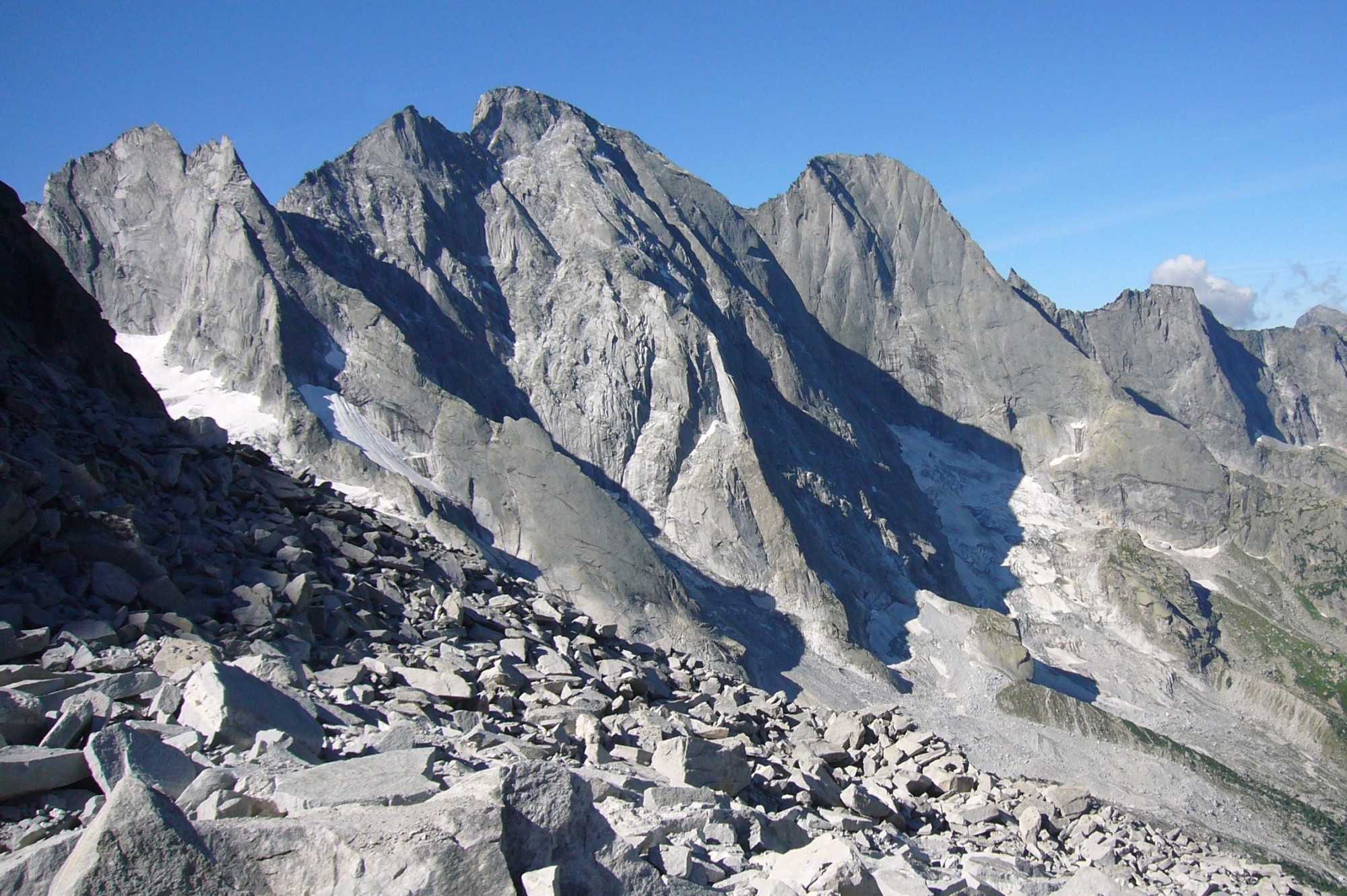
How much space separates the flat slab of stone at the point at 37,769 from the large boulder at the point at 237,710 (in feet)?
3.89

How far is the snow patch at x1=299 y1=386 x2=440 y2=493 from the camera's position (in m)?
61.0

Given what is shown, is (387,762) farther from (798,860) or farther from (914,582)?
(914,582)

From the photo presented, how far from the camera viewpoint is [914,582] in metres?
86.2

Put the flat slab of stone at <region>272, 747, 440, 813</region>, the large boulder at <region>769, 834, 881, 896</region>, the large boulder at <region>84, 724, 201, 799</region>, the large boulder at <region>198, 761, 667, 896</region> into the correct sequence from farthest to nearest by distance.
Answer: the large boulder at <region>769, 834, 881, 896</region> → the large boulder at <region>84, 724, 201, 799</region> → the flat slab of stone at <region>272, 747, 440, 813</region> → the large boulder at <region>198, 761, 667, 896</region>

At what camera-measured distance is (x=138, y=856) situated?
500 cm

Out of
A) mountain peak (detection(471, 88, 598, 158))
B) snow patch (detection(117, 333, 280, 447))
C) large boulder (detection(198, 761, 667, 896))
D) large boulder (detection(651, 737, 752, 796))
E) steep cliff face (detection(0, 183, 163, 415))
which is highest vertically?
mountain peak (detection(471, 88, 598, 158))

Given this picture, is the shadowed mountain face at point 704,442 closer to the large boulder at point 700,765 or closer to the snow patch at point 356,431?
the snow patch at point 356,431

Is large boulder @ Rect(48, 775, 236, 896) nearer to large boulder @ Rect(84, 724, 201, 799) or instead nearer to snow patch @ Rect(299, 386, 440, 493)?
large boulder @ Rect(84, 724, 201, 799)

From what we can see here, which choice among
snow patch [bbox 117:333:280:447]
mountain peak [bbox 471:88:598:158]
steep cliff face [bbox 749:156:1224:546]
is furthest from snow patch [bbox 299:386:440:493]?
steep cliff face [bbox 749:156:1224:546]

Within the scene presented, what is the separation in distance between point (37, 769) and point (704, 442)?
7062 cm

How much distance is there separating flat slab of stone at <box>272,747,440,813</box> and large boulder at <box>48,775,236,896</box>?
3.01ft

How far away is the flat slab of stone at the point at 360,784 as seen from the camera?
20.4 ft

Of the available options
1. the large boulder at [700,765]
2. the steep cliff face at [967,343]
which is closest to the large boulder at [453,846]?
the large boulder at [700,765]

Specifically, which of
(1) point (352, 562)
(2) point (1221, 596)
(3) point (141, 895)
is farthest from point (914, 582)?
(3) point (141, 895)
